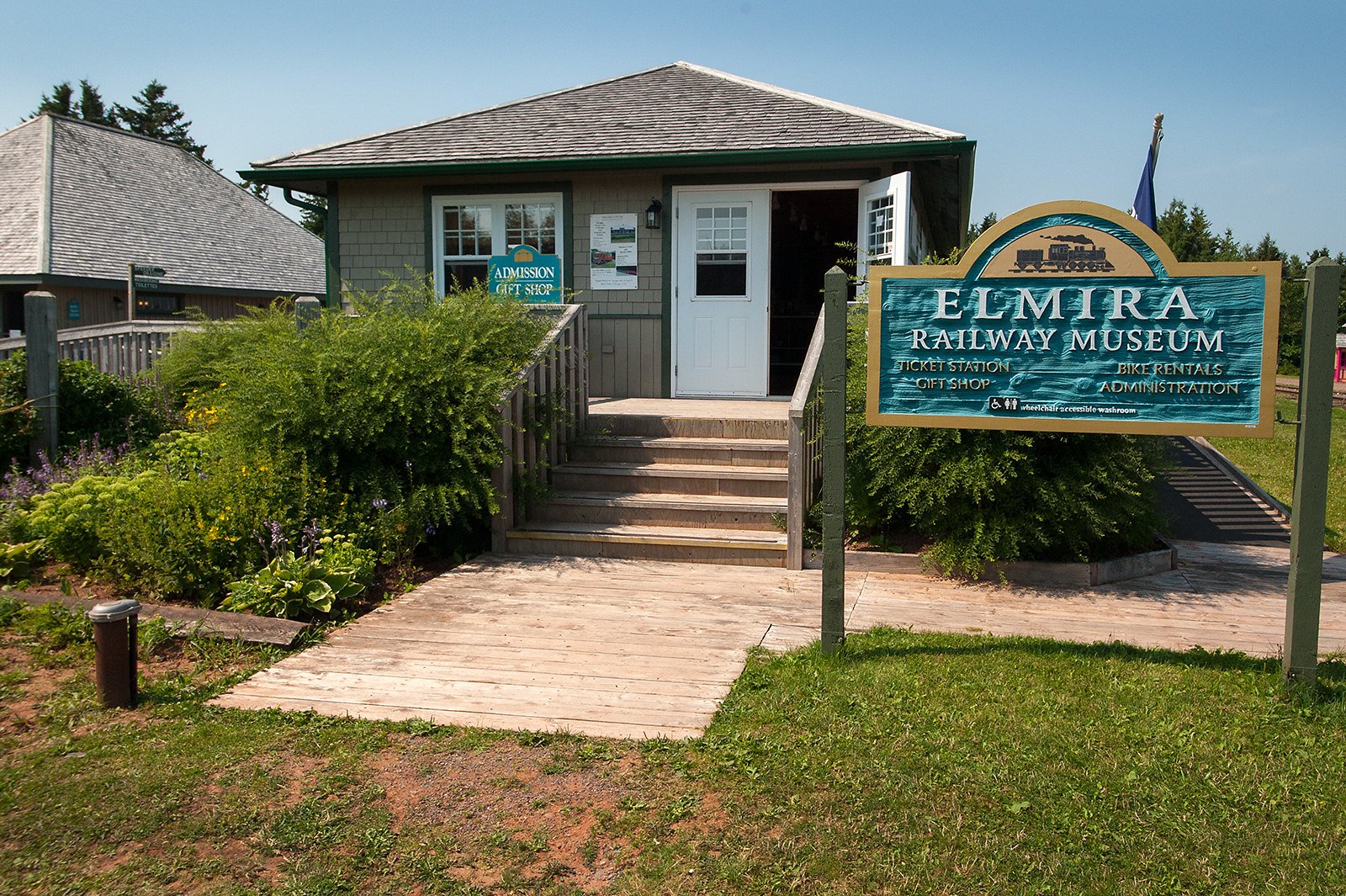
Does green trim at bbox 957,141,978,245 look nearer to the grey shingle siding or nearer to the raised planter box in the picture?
the raised planter box

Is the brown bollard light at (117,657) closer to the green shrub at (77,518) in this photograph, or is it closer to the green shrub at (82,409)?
the green shrub at (77,518)

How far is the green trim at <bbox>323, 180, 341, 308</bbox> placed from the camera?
1177 cm

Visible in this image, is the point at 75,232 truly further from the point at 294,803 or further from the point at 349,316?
the point at 294,803

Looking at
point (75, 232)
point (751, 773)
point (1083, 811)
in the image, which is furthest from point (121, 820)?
point (75, 232)

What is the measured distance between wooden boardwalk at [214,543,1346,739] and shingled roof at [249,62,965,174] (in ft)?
16.0

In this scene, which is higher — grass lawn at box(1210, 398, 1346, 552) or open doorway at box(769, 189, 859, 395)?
open doorway at box(769, 189, 859, 395)

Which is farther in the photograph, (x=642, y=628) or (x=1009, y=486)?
(x=1009, y=486)

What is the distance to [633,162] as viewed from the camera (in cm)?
1048

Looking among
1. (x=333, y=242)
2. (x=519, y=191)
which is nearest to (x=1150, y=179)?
(x=519, y=191)

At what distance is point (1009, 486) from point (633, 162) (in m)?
5.63

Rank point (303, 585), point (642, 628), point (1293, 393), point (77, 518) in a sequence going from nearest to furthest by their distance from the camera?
point (642, 628), point (303, 585), point (77, 518), point (1293, 393)

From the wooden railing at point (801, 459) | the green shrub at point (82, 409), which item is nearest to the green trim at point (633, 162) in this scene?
the green shrub at point (82, 409)

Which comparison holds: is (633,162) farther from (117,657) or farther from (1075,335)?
(117,657)

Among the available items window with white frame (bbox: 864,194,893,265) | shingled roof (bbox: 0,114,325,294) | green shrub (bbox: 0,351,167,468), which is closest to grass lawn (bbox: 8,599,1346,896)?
green shrub (bbox: 0,351,167,468)
